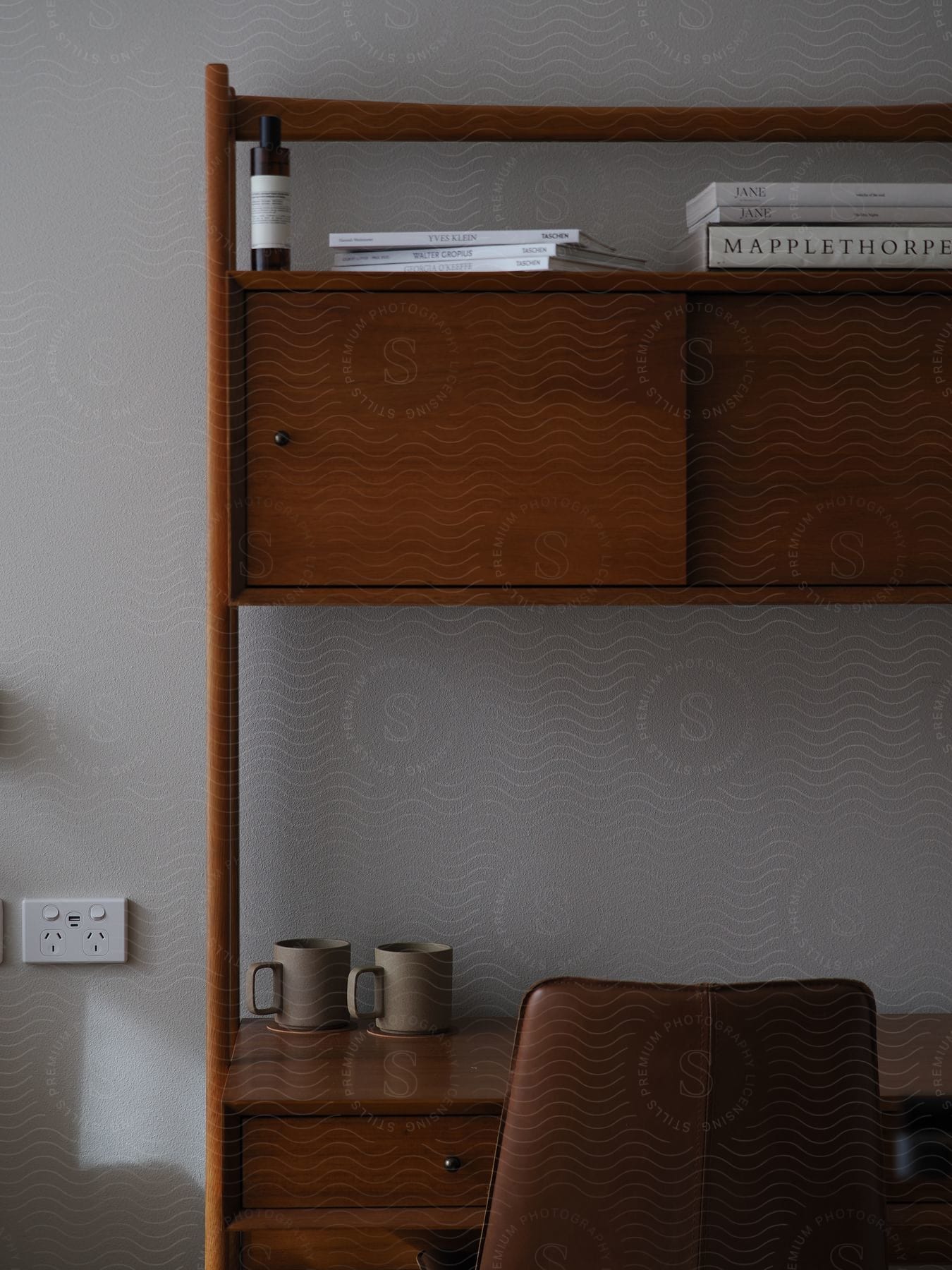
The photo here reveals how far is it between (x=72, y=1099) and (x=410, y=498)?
0.94 m

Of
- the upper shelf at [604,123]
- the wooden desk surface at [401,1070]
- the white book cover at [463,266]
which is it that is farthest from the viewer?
the upper shelf at [604,123]

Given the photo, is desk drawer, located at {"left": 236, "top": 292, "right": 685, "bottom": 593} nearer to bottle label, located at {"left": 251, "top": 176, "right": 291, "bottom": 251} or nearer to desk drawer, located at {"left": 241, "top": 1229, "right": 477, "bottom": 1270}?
bottle label, located at {"left": 251, "top": 176, "right": 291, "bottom": 251}

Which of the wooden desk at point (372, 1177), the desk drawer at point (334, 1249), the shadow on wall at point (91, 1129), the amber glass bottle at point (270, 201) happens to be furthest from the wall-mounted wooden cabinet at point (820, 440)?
the shadow on wall at point (91, 1129)

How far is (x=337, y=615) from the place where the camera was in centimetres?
172

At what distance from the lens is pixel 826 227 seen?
59.6 inches

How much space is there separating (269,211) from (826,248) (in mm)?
677

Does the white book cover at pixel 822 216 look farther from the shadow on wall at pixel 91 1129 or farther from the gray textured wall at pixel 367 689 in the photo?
the shadow on wall at pixel 91 1129

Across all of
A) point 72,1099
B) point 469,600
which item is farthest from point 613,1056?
point 72,1099

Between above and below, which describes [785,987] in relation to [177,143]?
below

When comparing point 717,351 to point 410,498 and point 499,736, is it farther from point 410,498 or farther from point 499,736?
point 499,736

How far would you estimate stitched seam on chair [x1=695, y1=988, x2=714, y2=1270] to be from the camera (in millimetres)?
1098

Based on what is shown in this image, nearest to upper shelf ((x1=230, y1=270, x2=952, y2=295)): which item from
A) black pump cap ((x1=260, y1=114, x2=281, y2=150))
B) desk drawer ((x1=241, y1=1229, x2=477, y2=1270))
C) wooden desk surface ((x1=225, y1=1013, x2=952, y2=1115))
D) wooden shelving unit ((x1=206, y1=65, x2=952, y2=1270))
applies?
→ wooden shelving unit ((x1=206, y1=65, x2=952, y2=1270))

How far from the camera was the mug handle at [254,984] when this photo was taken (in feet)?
5.12

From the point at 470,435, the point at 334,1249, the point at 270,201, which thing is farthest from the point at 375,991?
the point at 270,201
